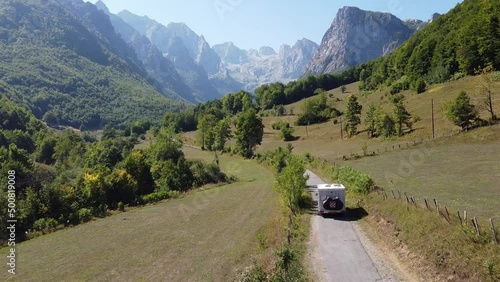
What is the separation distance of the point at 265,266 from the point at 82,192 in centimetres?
4704

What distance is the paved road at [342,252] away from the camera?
23750 mm

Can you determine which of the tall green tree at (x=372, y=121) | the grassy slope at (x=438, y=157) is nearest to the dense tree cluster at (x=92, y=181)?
the grassy slope at (x=438, y=157)

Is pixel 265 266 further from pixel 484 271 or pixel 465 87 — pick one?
pixel 465 87

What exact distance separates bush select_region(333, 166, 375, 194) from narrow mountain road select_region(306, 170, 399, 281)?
5465mm

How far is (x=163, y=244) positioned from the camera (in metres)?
36.9

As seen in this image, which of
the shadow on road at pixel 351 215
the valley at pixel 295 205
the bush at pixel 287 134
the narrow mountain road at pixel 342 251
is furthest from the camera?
the bush at pixel 287 134

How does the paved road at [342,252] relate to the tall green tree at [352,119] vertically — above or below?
below

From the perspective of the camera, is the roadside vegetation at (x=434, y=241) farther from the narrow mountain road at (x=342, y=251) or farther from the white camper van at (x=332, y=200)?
the white camper van at (x=332, y=200)

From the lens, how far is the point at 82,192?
205 feet

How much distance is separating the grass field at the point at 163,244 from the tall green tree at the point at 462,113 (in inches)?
1621

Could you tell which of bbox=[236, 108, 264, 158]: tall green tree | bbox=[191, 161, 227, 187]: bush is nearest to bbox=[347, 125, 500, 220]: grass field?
bbox=[191, 161, 227, 187]: bush

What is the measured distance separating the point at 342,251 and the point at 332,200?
33.5 ft

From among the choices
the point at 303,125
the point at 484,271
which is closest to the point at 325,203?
the point at 484,271

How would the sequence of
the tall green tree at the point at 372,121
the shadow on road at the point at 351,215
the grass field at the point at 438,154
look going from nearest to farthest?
the grass field at the point at 438,154 → the shadow on road at the point at 351,215 → the tall green tree at the point at 372,121
